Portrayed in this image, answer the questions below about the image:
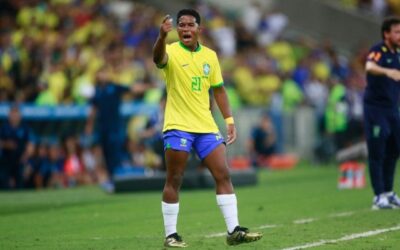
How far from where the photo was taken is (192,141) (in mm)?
11141

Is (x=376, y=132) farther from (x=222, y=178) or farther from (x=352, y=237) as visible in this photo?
(x=222, y=178)

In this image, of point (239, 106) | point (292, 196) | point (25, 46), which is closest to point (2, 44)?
point (25, 46)

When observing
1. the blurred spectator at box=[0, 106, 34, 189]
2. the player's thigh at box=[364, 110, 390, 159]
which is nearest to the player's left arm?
the player's thigh at box=[364, 110, 390, 159]

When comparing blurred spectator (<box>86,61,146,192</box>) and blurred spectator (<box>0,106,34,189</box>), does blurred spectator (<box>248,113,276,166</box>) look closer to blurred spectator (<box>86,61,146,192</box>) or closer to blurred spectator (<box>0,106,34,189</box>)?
blurred spectator (<box>86,61,146,192</box>)

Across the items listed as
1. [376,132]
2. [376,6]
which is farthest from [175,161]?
[376,6]

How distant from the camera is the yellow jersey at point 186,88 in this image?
1105cm

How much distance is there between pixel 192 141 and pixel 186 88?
0.54 metres

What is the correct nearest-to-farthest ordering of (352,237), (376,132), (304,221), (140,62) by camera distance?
(352,237)
(304,221)
(376,132)
(140,62)

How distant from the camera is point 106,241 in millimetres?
11852

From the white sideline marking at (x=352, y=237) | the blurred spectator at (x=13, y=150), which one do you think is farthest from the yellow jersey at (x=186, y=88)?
the blurred spectator at (x=13, y=150)

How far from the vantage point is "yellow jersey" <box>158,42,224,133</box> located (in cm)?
1105

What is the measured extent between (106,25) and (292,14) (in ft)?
30.5

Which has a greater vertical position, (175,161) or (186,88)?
(186,88)

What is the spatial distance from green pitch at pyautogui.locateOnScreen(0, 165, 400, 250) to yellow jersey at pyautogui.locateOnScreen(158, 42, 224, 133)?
1.24m
